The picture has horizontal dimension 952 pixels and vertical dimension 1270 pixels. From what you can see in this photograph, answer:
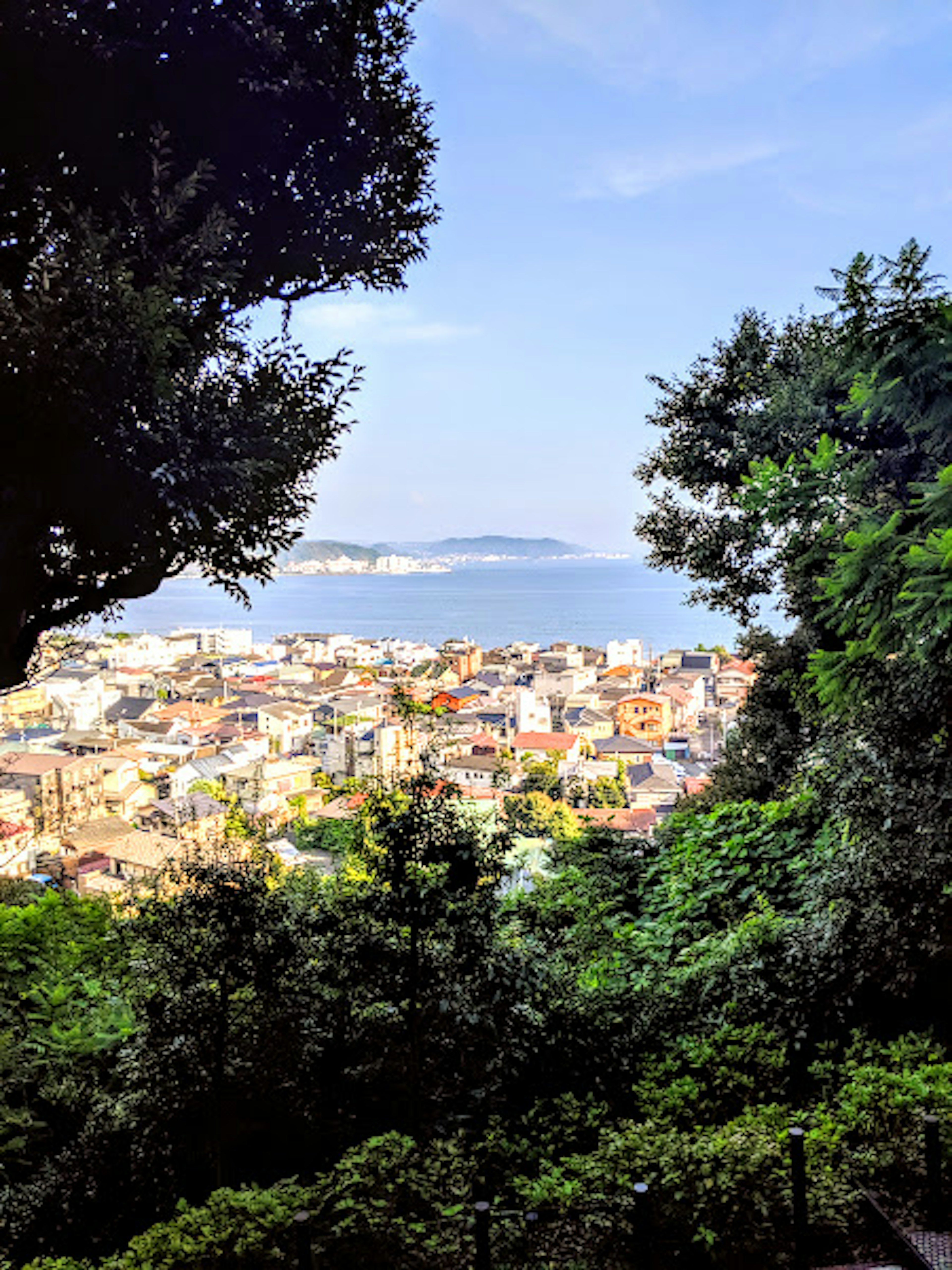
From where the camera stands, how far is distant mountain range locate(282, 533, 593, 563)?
1925 centimetres

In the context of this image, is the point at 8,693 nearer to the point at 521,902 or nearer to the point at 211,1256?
the point at 211,1256

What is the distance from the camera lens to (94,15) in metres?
2.69

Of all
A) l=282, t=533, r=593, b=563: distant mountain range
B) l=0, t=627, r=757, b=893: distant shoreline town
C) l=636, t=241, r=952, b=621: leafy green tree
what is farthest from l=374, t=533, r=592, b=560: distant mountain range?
l=636, t=241, r=952, b=621: leafy green tree

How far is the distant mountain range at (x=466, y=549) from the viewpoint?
19.2 m

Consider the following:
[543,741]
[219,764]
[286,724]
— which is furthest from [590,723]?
[219,764]

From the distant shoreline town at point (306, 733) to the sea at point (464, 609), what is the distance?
511mm

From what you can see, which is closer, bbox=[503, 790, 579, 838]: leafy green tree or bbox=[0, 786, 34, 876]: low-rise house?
bbox=[503, 790, 579, 838]: leafy green tree

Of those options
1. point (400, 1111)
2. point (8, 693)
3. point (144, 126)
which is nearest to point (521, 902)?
point (400, 1111)

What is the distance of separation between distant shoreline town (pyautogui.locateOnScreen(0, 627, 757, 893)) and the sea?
0.51 m

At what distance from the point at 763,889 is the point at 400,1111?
2.78 meters

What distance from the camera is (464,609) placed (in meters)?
20.6

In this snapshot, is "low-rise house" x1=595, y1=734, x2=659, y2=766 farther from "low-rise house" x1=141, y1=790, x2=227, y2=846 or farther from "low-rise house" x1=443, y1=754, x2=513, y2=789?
"low-rise house" x1=443, y1=754, x2=513, y2=789

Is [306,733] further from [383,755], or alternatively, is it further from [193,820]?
[383,755]

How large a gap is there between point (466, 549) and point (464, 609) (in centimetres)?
1004
